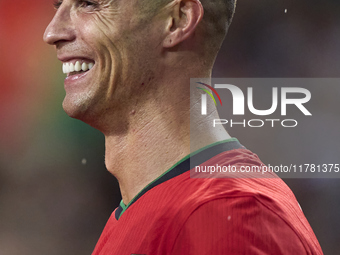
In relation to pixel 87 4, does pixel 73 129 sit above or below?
below

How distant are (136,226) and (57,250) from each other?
188 cm

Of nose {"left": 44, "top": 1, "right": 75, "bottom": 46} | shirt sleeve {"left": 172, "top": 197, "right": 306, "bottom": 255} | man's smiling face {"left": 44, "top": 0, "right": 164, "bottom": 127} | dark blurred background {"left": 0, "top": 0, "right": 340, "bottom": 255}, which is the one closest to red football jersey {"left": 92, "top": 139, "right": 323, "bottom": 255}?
shirt sleeve {"left": 172, "top": 197, "right": 306, "bottom": 255}

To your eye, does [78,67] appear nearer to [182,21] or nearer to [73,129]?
[182,21]

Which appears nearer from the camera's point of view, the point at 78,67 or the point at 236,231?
the point at 236,231

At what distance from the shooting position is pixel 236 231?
0.88 metres

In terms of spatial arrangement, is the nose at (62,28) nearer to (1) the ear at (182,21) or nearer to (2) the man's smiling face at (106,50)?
(2) the man's smiling face at (106,50)

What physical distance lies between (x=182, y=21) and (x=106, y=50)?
18cm

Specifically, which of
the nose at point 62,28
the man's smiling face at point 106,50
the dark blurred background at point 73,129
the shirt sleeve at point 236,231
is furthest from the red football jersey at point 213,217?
the dark blurred background at point 73,129

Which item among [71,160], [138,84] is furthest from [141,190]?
[71,160]

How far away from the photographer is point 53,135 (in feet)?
9.34

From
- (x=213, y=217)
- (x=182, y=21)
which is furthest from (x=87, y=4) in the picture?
(x=213, y=217)

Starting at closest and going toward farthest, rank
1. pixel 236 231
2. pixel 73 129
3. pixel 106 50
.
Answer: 1. pixel 236 231
2. pixel 106 50
3. pixel 73 129

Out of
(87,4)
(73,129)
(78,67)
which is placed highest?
(87,4)

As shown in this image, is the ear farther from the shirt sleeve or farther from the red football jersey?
the shirt sleeve
